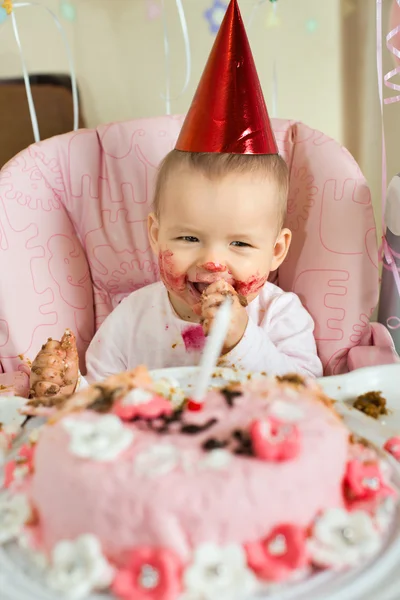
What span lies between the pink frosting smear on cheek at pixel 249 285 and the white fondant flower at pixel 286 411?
1.41 ft

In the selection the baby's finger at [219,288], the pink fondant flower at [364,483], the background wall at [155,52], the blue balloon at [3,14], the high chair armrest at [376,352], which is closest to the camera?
the pink fondant flower at [364,483]

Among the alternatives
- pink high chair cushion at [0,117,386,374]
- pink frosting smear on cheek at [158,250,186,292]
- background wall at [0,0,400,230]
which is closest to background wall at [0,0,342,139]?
background wall at [0,0,400,230]

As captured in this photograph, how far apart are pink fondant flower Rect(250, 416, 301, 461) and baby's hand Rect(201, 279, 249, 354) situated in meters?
0.31

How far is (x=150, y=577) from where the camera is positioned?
49 cm

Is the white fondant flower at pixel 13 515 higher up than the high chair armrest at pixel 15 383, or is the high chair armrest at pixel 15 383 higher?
the white fondant flower at pixel 13 515

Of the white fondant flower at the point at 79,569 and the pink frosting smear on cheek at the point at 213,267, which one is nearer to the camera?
the white fondant flower at the point at 79,569

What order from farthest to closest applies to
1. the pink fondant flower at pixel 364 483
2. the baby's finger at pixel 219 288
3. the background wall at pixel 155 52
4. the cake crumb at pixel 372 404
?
the background wall at pixel 155 52, the baby's finger at pixel 219 288, the cake crumb at pixel 372 404, the pink fondant flower at pixel 364 483

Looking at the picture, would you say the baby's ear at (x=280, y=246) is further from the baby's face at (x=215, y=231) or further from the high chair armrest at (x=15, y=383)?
the high chair armrest at (x=15, y=383)

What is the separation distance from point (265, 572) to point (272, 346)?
57 cm

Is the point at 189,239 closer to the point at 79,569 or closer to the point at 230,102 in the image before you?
the point at 230,102

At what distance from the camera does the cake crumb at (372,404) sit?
32.0 inches

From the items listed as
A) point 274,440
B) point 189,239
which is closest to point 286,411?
point 274,440

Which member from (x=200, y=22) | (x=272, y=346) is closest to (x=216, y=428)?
(x=272, y=346)

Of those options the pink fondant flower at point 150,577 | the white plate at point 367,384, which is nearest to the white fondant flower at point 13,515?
the pink fondant flower at point 150,577
